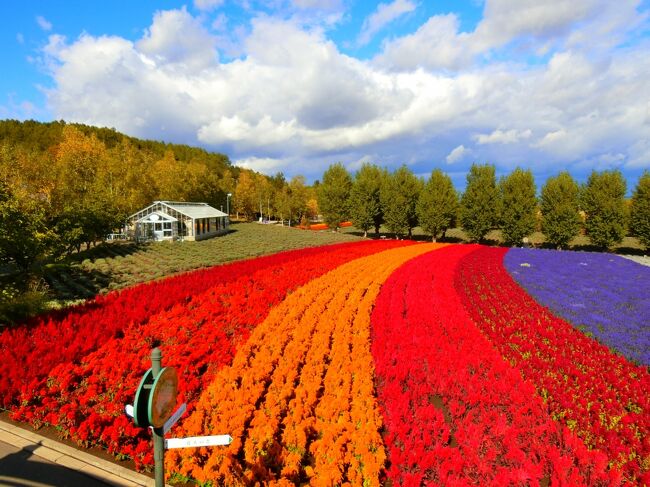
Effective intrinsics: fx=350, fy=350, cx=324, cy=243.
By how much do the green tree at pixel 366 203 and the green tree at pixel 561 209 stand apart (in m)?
24.5

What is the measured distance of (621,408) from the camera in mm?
7266

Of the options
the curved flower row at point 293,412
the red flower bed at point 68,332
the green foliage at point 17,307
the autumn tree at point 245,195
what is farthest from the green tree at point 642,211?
the autumn tree at point 245,195

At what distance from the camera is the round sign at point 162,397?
2635 mm

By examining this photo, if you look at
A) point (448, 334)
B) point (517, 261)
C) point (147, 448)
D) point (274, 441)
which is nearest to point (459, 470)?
point (274, 441)

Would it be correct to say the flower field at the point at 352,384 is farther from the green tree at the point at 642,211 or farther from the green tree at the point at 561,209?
the green tree at the point at 642,211

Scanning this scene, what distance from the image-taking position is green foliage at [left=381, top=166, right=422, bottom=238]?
5591 cm

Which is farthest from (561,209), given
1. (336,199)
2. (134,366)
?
(134,366)

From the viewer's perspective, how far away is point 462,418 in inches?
277

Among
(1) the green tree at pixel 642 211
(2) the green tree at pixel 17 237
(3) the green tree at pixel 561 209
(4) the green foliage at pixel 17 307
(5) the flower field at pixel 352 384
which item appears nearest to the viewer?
(5) the flower field at pixel 352 384

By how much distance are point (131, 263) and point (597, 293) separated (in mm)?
31813

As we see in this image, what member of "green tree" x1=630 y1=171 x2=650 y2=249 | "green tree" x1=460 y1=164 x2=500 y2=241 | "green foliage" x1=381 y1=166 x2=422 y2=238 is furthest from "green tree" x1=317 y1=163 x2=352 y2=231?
"green tree" x1=630 y1=171 x2=650 y2=249

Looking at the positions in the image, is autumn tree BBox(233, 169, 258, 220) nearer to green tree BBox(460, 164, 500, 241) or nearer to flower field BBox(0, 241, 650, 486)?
green tree BBox(460, 164, 500, 241)

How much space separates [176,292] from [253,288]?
328cm

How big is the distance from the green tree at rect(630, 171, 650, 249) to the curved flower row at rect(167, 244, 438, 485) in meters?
47.4
